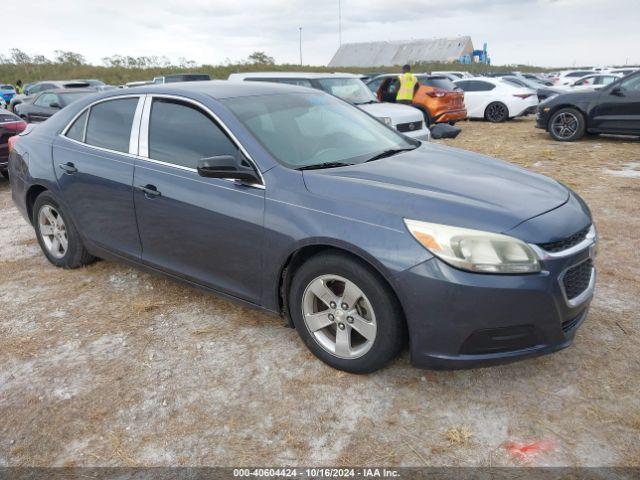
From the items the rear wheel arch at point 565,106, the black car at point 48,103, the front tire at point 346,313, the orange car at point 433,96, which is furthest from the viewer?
the orange car at point 433,96

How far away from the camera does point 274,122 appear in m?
3.29

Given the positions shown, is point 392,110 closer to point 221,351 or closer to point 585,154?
point 585,154

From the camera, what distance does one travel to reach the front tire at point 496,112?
16.2 metres

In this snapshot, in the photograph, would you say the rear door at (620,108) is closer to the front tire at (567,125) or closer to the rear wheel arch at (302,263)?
the front tire at (567,125)

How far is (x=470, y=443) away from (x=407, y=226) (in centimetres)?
106

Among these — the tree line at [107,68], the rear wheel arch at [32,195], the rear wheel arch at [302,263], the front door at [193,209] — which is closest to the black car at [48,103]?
the rear wheel arch at [32,195]

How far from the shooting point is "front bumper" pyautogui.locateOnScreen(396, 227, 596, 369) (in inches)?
91.4

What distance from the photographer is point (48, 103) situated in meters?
13.1

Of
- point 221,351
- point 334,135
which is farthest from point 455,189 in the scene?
point 221,351

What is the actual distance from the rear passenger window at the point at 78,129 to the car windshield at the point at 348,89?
5.67 metres

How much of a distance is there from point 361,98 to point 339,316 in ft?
24.5

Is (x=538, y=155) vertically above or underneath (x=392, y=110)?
underneath

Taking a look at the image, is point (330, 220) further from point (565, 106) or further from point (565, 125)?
point (565, 125)

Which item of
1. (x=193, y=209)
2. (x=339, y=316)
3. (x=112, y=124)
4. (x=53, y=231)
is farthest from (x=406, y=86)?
(x=339, y=316)
